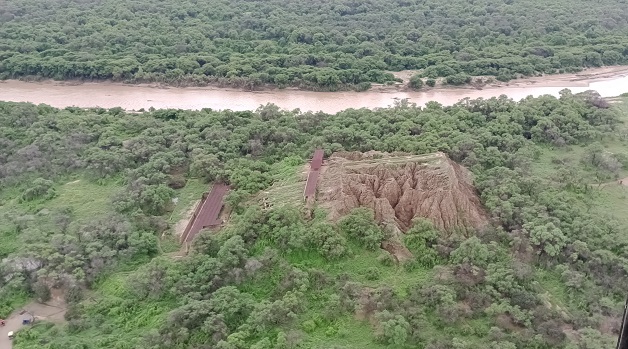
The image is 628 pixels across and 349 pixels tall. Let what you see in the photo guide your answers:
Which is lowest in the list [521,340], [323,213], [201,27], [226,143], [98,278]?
[521,340]

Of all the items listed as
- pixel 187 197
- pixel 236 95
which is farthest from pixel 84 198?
pixel 236 95

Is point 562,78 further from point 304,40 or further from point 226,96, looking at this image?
point 226,96

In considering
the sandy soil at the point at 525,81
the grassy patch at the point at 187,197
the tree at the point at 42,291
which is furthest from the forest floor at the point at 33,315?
the sandy soil at the point at 525,81

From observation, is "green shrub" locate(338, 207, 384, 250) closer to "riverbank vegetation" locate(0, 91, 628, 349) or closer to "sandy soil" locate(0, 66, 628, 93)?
"riverbank vegetation" locate(0, 91, 628, 349)

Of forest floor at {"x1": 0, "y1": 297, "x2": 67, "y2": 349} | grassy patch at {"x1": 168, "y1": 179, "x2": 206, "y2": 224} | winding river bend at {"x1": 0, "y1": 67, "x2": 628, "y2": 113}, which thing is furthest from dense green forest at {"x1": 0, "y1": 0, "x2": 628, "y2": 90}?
forest floor at {"x1": 0, "y1": 297, "x2": 67, "y2": 349}

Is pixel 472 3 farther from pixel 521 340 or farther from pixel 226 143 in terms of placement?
pixel 521 340

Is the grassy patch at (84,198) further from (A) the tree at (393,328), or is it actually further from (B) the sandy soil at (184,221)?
(A) the tree at (393,328)

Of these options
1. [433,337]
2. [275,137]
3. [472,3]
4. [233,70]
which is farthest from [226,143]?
[472,3]
